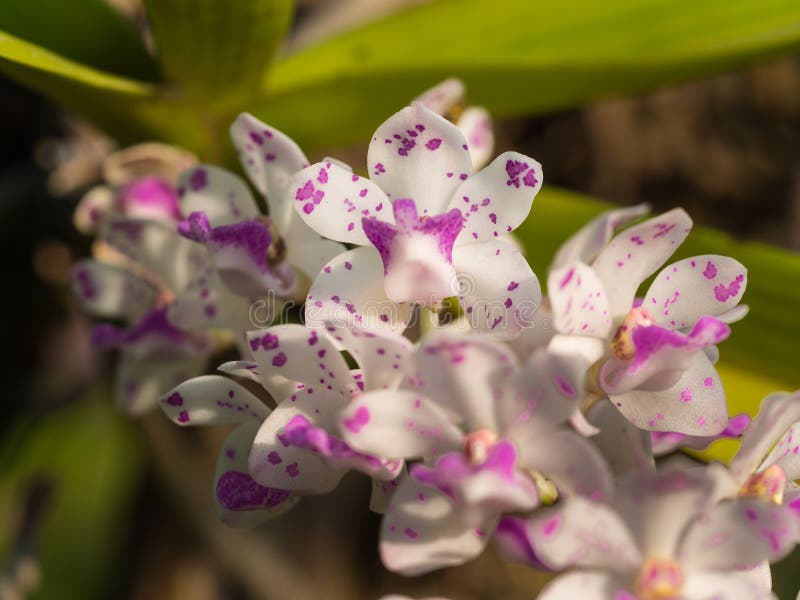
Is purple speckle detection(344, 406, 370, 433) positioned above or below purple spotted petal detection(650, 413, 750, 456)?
above

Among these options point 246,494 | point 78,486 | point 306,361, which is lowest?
point 78,486

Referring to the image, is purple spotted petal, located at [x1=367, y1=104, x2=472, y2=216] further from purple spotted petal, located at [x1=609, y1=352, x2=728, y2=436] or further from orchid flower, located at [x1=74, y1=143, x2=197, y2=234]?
orchid flower, located at [x1=74, y1=143, x2=197, y2=234]

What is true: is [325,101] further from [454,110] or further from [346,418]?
[346,418]

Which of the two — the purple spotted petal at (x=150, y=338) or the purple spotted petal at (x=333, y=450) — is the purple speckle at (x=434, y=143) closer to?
the purple spotted petal at (x=333, y=450)

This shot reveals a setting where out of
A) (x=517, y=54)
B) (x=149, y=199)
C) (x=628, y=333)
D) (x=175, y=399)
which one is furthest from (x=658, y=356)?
(x=149, y=199)

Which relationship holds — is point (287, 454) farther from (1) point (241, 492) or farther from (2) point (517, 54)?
(2) point (517, 54)

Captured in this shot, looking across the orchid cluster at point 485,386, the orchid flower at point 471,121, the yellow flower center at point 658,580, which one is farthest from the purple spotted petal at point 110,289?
the yellow flower center at point 658,580

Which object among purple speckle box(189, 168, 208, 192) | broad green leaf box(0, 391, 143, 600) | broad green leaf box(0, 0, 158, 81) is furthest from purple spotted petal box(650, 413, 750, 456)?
broad green leaf box(0, 391, 143, 600)
